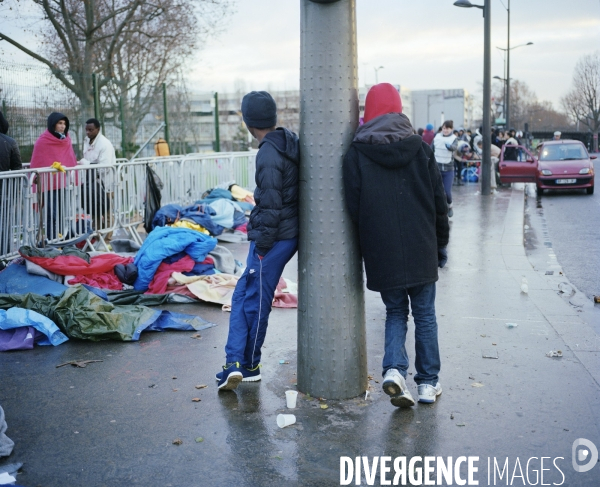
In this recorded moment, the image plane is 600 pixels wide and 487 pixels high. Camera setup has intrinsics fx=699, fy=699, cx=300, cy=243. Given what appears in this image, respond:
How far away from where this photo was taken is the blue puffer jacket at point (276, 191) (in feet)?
14.4

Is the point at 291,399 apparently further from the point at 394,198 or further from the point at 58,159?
the point at 58,159

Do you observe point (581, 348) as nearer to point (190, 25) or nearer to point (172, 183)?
point (172, 183)

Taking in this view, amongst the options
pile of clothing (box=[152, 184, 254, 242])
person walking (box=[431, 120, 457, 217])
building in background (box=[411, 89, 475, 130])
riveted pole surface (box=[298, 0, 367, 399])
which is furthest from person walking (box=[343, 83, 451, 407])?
building in background (box=[411, 89, 475, 130])

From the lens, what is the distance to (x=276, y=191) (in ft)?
14.4

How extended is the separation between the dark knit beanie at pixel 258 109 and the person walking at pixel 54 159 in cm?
490

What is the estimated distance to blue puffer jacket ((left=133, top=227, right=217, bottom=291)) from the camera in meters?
7.49

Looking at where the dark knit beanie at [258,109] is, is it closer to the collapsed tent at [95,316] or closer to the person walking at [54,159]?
the collapsed tent at [95,316]

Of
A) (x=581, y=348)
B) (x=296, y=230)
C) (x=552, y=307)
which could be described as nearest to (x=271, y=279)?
(x=296, y=230)

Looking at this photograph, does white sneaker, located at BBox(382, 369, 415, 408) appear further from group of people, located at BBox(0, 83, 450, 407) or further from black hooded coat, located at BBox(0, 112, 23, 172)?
black hooded coat, located at BBox(0, 112, 23, 172)

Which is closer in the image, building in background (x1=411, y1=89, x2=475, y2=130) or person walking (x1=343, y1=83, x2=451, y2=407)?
person walking (x1=343, y1=83, x2=451, y2=407)

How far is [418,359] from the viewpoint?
14.8 feet

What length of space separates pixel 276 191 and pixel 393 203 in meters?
0.74

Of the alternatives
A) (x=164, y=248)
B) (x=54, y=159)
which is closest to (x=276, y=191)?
(x=164, y=248)

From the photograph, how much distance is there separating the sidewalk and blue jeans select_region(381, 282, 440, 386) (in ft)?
0.81
